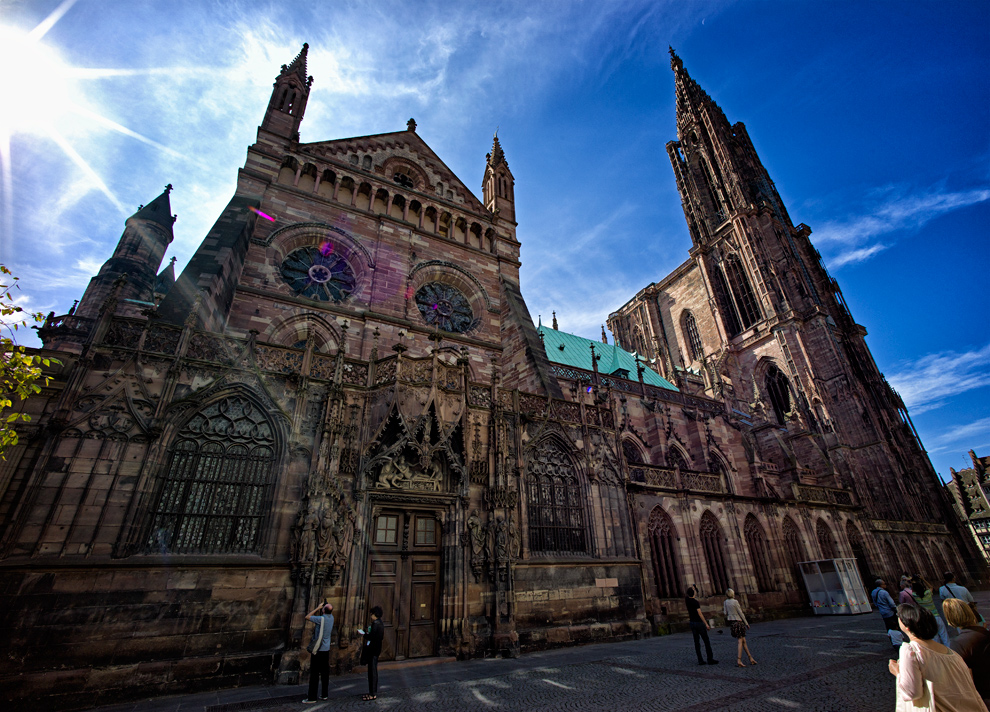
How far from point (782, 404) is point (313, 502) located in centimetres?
4051

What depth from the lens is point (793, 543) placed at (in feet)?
63.6

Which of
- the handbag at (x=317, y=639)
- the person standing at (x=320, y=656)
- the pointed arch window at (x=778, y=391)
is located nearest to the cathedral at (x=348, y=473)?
the person standing at (x=320, y=656)

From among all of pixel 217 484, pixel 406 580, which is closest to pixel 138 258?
pixel 217 484

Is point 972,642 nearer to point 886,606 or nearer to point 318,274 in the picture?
point 886,606

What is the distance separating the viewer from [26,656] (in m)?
6.83

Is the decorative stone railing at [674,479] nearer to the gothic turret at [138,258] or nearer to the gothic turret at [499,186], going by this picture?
the gothic turret at [499,186]

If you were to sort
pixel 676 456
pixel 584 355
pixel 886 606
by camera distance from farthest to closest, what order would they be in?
pixel 584 355, pixel 676 456, pixel 886 606

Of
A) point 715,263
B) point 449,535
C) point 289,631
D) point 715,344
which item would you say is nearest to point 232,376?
point 289,631

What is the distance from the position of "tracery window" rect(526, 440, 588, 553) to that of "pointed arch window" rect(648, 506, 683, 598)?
374 cm

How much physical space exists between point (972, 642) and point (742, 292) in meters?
46.8

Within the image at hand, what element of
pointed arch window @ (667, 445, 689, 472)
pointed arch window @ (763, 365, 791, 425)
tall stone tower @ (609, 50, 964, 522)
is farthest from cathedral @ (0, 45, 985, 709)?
pointed arch window @ (763, 365, 791, 425)

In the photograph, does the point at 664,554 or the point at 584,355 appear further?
the point at 584,355

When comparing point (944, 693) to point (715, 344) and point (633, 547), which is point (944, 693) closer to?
point (633, 547)

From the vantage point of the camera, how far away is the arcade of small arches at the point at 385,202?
17828 mm
